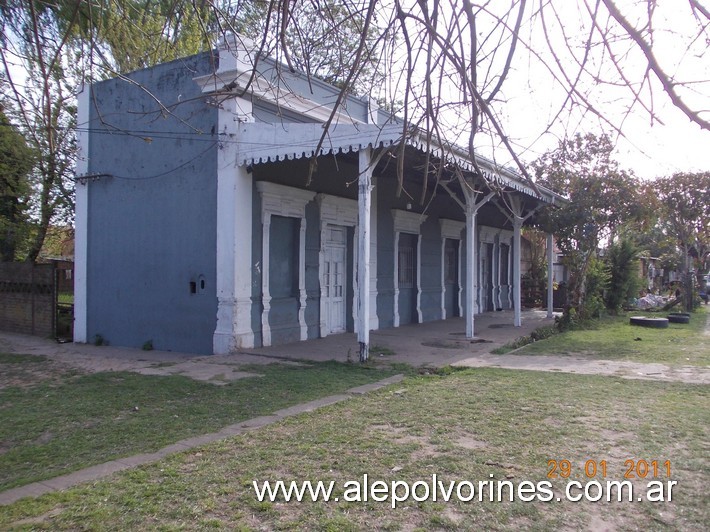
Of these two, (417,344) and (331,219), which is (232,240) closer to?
(331,219)

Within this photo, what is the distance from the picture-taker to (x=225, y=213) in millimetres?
10125

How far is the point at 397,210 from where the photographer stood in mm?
14297

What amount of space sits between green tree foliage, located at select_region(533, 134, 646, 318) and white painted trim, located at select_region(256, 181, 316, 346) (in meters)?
6.42

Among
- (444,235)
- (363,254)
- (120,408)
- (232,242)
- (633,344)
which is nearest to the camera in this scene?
(120,408)

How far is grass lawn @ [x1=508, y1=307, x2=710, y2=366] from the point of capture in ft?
32.7

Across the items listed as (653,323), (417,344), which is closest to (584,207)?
(653,323)

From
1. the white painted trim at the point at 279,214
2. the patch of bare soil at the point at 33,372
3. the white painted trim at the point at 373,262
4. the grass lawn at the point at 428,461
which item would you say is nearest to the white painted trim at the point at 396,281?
the white painted trim at the point at 373,262

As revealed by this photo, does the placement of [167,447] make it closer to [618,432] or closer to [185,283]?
[618,432]

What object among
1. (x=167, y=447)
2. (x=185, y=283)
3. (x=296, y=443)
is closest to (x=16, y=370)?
(x=185, y=283)

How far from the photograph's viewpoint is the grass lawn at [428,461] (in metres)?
3.46

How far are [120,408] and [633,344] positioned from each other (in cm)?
947

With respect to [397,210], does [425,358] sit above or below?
below

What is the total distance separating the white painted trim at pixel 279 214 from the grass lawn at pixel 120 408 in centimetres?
196

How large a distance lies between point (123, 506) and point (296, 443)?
1.61m
